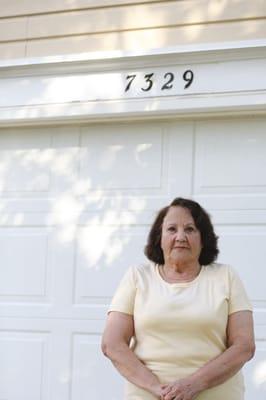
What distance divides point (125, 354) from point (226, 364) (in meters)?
0.37

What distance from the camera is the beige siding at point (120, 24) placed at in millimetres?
4465

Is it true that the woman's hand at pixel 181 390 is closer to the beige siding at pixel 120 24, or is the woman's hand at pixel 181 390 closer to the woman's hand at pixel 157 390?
the woman's hand at pixel 157 390

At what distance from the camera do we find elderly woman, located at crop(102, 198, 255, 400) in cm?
286

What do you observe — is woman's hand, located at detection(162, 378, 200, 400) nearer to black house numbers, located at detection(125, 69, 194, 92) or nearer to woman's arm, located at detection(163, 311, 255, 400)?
woman's arm, located at detection(163, 311, 255, 400)

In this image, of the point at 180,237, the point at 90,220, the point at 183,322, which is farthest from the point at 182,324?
the point at 90,220

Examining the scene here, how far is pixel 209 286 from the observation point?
2982 mm

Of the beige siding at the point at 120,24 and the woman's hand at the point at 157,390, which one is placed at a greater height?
the beige siding at the point at 120,24

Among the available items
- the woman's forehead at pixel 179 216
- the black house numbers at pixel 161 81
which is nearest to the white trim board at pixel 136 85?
the black house numbers at pixel 161 81

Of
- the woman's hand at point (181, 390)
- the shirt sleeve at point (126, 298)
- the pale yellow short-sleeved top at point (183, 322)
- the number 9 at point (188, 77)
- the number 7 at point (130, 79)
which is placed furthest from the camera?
the number 7 at point (130, 79)

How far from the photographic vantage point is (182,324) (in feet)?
9.47

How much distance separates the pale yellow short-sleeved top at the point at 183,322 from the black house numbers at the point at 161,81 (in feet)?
5.76

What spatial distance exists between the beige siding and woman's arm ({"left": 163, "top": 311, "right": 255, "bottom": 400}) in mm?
2001

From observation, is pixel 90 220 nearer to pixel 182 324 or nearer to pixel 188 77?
pixel 188 77

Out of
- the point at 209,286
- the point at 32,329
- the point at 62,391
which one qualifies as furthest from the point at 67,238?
the point at 209,286
